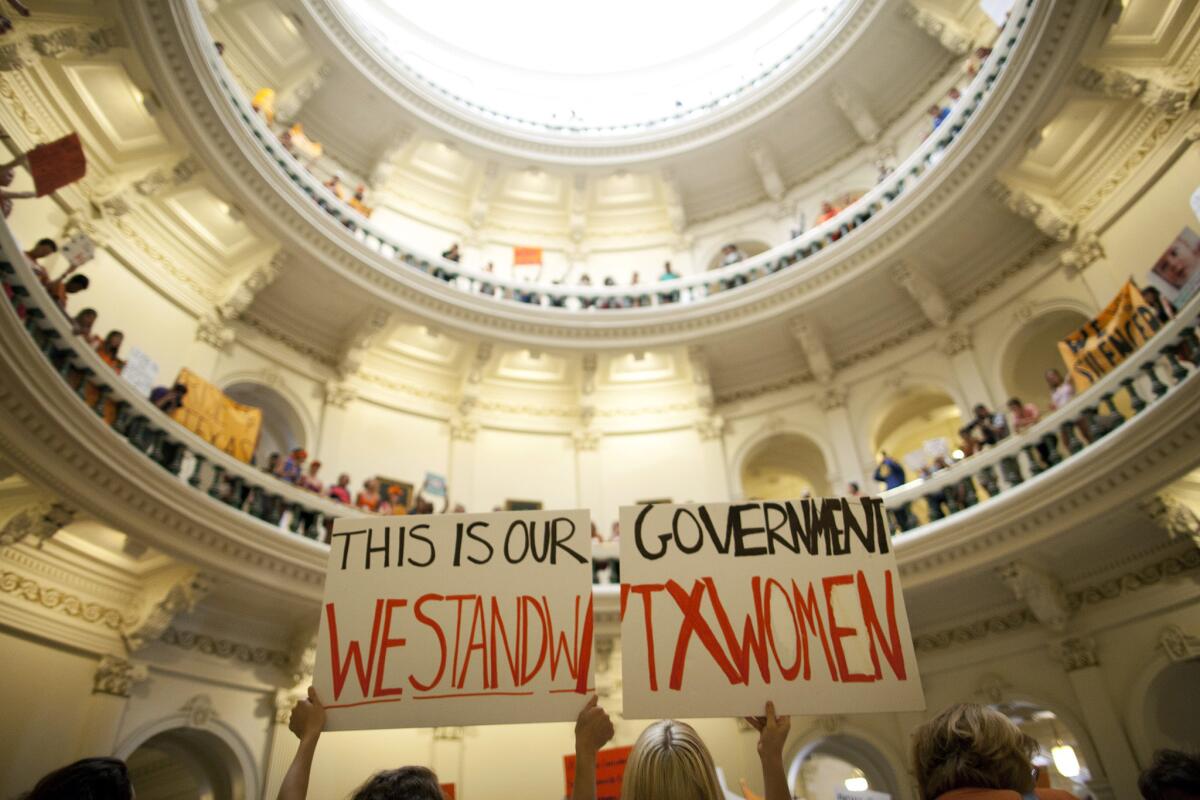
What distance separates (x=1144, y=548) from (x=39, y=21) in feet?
50.4

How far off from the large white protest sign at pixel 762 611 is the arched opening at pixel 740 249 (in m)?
15.5

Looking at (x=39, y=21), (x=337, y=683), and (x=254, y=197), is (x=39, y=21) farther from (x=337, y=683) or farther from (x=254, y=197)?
(x=337, y=683)

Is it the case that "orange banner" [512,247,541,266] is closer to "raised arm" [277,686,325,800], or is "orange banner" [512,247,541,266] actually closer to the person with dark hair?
"raised arm" [277,686,325,800]

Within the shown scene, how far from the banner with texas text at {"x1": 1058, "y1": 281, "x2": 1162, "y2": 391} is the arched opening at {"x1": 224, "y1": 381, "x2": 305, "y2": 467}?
1303cm

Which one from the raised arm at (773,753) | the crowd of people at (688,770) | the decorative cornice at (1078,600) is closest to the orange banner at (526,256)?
the decorative cornice at (1078,600)

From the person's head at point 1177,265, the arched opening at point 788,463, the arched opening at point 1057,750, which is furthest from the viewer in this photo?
the arched opening at point 788,463

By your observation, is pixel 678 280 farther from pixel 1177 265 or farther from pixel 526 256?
pixel 1177 265

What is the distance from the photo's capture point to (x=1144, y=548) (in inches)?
377

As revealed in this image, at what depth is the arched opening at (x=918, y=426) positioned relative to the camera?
44.5 feet

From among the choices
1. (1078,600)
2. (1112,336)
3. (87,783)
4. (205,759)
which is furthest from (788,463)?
(87,783)

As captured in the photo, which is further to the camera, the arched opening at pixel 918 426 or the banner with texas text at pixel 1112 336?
the arched opening at pixel 918 426

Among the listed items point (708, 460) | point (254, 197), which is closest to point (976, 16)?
point (708, 460)

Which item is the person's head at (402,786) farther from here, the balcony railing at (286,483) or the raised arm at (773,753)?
the balcony railing at (286,483)

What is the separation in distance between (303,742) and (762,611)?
1972 millimetres
